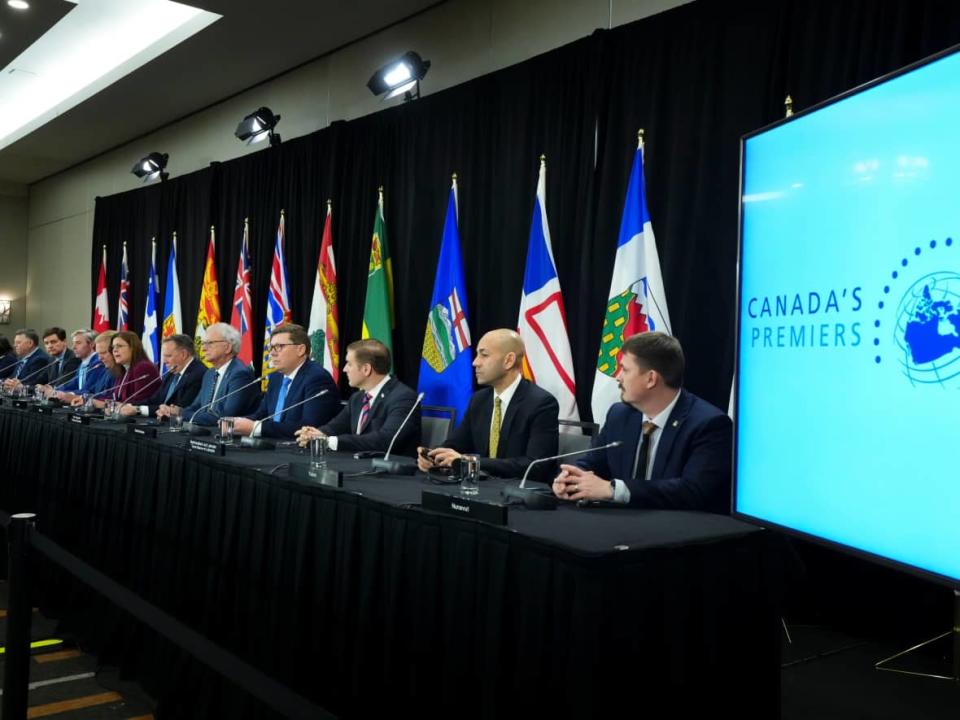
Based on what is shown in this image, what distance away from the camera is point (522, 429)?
3.29 m

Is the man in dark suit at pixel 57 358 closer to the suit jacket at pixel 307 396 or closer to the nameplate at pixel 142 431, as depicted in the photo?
the suit jacket at pixel 307 396

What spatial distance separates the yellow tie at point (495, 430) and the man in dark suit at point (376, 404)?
50 centimetres

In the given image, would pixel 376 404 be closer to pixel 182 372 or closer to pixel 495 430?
pixel 495 430

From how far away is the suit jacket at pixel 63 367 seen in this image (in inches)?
293

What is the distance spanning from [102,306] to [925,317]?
9070mm

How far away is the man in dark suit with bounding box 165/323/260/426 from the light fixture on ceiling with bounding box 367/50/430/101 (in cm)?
169

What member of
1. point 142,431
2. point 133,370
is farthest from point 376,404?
point 133,370

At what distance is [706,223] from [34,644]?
3.21 m

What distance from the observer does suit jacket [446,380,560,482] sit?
3211 mm

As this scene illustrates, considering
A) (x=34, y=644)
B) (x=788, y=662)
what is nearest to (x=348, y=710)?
(x=788, y=662)

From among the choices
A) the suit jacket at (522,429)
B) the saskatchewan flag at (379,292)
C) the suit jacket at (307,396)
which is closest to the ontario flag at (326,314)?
the saskatchewan flag at (379,292)

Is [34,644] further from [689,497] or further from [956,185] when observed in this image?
[956,185]

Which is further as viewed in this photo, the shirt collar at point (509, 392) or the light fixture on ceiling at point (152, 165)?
the light fixture on ceiling at point (152, 165)

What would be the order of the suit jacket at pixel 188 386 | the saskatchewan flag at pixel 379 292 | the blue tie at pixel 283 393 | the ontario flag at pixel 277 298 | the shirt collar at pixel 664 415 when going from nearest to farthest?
the shirt collar at pixel 664 415
the blue tie at pixel 283 393
the suit jacket at pixel 188 386
the saskatchewan flag at pixel 379 292
the ontario flag at pixel 277 298
